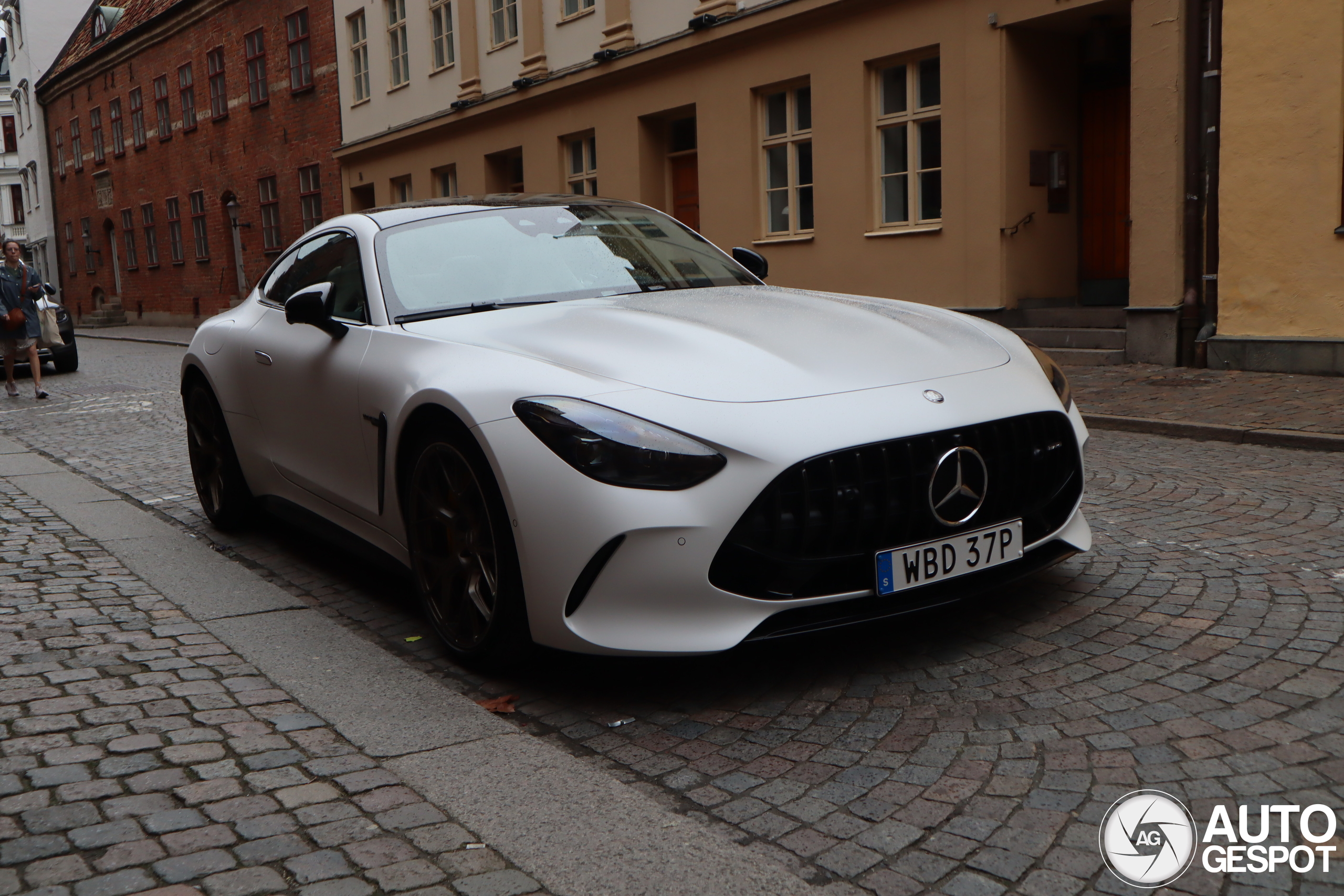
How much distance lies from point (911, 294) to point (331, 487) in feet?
36.1

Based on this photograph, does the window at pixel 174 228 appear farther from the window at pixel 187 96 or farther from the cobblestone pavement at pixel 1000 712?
the cobblestone pavement at pixel 1000 712

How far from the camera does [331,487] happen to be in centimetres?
461

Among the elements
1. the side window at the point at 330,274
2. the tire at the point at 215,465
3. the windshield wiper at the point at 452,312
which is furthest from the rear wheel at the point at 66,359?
the windshield wiper at the point at 452,312

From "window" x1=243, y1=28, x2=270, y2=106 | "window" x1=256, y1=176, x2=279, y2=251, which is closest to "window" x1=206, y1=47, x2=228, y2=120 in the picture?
"window" x1=243, y1=28, x2=270, y2=106

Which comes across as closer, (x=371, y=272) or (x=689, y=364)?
(x=689, y=364)

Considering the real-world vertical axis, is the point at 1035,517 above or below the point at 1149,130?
below

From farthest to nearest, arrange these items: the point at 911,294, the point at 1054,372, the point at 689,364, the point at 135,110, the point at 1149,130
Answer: the point at 135,110
the point at 911,294
the point at 1149,130
the point at 1054,372
the point at 689,364

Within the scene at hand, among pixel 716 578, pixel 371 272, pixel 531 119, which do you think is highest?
pixel 531 119

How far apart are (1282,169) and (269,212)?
87.4 ft

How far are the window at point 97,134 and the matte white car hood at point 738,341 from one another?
45.2m

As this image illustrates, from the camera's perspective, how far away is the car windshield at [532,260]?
448cm

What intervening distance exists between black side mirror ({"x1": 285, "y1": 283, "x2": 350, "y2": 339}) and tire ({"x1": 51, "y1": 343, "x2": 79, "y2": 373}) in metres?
15.7

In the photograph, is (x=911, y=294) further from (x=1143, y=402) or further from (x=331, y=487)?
(x=331, y=487)

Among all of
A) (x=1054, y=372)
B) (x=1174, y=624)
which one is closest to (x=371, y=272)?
(x=1054, y=372)
